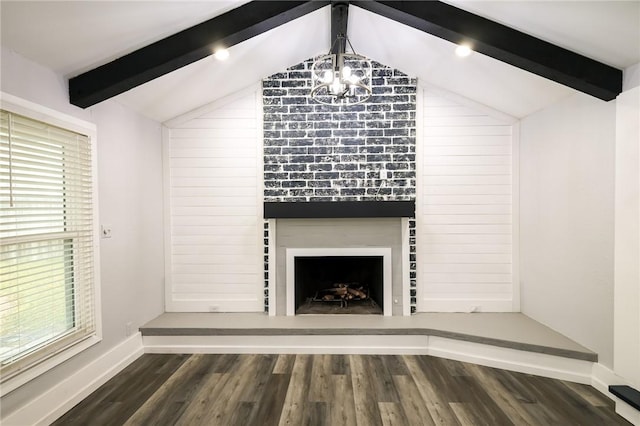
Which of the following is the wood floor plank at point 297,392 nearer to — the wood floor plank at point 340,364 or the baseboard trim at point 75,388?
the wood floor plank at point 340,364

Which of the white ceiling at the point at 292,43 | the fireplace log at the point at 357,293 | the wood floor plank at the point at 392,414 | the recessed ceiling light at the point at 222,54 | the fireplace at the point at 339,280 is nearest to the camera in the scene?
the white ceiling at the point at 292,43

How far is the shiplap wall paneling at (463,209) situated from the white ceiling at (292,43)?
0.28m

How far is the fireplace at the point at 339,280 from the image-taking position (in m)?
3.54

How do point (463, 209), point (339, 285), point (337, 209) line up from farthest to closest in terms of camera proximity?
1. point (339, 285)
2. point (463, 209)
3. point (337, 209)

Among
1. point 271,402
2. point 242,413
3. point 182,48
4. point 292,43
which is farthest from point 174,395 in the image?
point 292,43

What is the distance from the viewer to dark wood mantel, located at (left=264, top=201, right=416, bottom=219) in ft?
11.1

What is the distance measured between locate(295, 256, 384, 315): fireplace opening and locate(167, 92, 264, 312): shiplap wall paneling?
0.54 meters

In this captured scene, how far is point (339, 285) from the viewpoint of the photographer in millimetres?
3957

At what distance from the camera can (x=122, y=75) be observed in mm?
2330

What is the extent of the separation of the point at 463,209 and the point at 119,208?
11.3ft

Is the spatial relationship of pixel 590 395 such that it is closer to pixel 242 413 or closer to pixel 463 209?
pixel 463 209

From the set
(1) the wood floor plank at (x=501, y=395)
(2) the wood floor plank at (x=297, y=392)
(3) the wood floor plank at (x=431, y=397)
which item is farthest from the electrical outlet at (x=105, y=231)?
(1) the wood floor plank at (x=501, y=395)

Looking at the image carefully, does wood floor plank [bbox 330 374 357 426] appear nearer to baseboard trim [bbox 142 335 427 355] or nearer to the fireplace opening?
baseboard trim [bbox 142 335 427 355]

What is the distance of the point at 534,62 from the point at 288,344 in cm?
306
